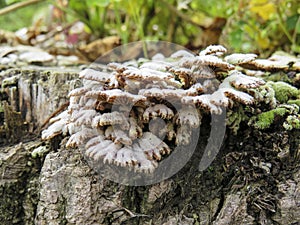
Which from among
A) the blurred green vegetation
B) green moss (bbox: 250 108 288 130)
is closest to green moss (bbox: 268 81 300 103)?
green moss (bbox: 250 108 288 130)

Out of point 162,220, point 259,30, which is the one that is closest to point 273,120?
point 162,220

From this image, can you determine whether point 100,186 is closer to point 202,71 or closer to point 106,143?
point 106,143

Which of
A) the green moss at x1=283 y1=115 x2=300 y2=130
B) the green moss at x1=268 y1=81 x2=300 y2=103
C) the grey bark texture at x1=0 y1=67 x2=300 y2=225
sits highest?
the green moss at x1=268 y1=81 x2=300 y2=103

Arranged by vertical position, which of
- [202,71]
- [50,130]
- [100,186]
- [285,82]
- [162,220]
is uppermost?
[202,71]

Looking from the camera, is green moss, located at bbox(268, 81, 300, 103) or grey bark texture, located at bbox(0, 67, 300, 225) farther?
green moss, located at bbox(268, 81, 300, 103)

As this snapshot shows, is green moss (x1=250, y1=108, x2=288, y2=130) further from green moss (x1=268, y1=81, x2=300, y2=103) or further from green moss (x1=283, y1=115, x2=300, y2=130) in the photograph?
green moss (x1=268, y1=81, x2=300, y2=103)

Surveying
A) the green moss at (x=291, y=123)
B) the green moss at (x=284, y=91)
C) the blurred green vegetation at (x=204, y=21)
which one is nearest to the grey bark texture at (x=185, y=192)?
the green moss at (x=291, y=123)

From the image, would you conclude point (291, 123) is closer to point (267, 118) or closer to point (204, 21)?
point (267, 118)
